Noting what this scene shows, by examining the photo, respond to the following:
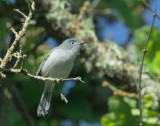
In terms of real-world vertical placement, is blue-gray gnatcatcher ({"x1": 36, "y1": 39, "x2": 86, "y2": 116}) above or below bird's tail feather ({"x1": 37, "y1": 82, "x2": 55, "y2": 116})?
above

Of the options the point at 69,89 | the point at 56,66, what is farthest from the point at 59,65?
the point at 69,89

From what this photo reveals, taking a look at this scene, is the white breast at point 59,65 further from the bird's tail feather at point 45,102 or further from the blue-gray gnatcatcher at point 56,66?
the bird's tail feather at point 45,102

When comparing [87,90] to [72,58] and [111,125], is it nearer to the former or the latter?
[111,125]

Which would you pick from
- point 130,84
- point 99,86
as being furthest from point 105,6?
point 130,84

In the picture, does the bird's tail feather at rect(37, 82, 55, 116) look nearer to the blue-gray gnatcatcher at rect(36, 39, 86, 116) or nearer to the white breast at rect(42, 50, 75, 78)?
the blue-gray gnatcatcher at rect(36, 39, 86, 116)

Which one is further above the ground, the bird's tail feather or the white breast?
the white breast

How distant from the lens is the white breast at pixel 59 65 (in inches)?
95.8

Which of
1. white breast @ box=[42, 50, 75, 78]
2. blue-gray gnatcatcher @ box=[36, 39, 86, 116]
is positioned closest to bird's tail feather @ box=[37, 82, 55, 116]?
blue-gray gnatcatcher @ box=[36, 39, 86, 116]

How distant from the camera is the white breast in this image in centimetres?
243

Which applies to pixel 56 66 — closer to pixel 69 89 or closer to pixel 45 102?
pixel 45 102

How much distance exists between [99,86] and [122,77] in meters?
0.54

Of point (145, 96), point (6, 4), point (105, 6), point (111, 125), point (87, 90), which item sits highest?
point (105, 6)

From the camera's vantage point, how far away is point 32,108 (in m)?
3.31

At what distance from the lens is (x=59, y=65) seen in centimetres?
244
